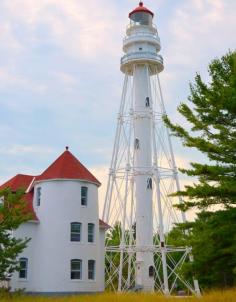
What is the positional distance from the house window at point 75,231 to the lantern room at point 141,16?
17033 mm

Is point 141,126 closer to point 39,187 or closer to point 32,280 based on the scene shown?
point 39,187

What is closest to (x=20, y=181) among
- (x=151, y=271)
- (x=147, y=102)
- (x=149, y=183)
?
(x=149, y=183)

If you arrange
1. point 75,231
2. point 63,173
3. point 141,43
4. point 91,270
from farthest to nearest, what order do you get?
point 141,43 → point 63,173 → point 91,270 → point 75,231

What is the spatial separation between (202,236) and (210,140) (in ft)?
12.3

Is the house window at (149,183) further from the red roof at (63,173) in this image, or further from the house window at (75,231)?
the house window at (75,231)

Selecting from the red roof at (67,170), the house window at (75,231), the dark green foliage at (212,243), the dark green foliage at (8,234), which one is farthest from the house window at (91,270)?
the dark green foliage at (212,243)

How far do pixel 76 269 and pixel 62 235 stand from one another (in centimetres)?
245

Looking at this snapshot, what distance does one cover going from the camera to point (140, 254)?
3822 centimetres

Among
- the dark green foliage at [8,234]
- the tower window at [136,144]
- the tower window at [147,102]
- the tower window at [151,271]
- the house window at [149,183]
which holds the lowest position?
the tower window at [151,271]

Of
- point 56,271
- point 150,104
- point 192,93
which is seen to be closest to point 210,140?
point 192,93

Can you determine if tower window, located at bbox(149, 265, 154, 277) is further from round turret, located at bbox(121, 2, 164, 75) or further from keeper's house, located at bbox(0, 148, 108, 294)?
round turret, located at bbox(121, 2, 164, 75)

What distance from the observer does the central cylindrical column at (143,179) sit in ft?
125

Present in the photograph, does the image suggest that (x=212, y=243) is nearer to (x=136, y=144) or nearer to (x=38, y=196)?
(x=38, y=196)

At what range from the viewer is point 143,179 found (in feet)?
128
